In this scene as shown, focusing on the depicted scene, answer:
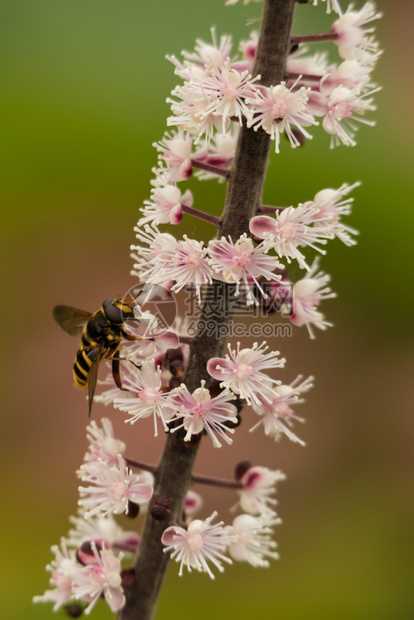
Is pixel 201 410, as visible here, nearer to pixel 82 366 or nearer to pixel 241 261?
pixel 241 261

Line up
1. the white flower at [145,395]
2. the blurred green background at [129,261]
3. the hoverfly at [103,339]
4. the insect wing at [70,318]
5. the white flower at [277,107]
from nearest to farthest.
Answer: the white flower at [277,107] → the white flower at [145,395] → the hoverfly at [103,339] → the insect wing at [70,318] → the blurred green background at [129,261]

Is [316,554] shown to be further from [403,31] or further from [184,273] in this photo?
[403,31]

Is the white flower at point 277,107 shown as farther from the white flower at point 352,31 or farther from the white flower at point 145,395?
the white flower at point 145,395

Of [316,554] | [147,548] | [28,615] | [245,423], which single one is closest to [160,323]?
[147,548]

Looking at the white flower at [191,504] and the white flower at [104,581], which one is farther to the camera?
the white flower at [191,504]

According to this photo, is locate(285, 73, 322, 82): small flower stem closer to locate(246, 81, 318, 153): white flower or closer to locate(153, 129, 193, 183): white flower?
locate(246, 81, 318, 153): white flower

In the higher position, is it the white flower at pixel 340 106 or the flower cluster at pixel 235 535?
the white flower at pixel 340 106

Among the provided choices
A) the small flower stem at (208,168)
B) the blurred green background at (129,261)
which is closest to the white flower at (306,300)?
the small flower stem at (208,168)

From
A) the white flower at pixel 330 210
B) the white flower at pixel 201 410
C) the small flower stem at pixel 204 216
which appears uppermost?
the white flower at pixel 330 210
